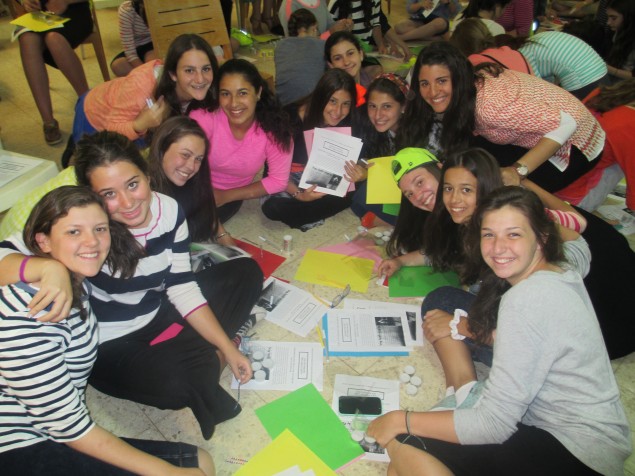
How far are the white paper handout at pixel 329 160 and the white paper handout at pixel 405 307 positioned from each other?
691 mm

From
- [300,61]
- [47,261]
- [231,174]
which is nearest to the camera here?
[47,261]

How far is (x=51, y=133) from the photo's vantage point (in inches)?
133

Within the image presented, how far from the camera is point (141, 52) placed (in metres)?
3.77

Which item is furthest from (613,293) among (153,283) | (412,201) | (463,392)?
(153,283)

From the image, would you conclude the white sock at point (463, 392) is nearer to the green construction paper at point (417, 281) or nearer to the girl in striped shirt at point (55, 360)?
the green construction paper at point (417, 281)

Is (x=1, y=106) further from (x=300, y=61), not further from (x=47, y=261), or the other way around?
(x=47, y=261)

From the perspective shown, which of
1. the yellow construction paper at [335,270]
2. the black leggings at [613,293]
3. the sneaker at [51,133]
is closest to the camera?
the black leggings at [613,293]

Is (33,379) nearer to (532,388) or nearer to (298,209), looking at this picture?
(532,388)

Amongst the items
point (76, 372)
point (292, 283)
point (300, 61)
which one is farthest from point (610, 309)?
point (300, 61)

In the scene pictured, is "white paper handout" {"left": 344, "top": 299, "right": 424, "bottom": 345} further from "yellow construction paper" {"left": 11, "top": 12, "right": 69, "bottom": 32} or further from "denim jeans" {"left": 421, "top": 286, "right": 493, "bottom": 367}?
"yellow construction paper" {"left": 11, "top": 12, "right": 69, "bottom": 32}

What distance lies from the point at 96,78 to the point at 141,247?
3.61m

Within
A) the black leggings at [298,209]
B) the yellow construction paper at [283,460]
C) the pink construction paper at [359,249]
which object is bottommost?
the yellow construction paper at [283,460]

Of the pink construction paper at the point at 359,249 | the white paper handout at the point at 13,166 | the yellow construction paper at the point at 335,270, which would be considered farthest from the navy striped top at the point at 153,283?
the pink construction paper at the point at 359,249

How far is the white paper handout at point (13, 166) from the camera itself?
1.69 m
